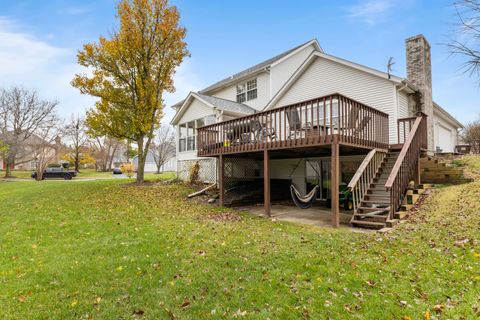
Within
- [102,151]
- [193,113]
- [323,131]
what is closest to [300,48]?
[193,113]

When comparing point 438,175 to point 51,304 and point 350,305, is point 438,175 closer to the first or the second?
point 350,305

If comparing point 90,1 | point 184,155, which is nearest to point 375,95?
point 184,155

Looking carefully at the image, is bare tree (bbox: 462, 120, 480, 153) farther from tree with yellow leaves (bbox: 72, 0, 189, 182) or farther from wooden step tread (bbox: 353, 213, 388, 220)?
tree with yellow leaves (bbox: 72, 0, 189, 182)

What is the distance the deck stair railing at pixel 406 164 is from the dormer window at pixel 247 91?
9564 millimetres

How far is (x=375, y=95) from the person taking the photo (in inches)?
440

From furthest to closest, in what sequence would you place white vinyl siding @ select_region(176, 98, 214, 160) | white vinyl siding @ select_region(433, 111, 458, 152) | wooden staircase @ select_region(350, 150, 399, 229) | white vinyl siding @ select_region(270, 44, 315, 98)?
white vinyl siding @ select_region(270, 44, 315, 98) < white vinyl siding @ select_region(176, 98, 214, 160) < white vinyl siding @ select_region(433, 111, 458, 152) < wooden staircase @ select_region(350, 150, 399, 229)

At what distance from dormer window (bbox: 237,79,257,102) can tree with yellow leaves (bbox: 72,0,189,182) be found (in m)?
4.01

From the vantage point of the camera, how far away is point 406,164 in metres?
8.13

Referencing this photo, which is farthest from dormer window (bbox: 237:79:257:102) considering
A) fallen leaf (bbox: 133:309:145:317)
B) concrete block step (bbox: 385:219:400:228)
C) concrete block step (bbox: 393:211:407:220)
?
fallen leaf (bbox: 133:309:145:317)

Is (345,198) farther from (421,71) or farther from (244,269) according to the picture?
(244,269)

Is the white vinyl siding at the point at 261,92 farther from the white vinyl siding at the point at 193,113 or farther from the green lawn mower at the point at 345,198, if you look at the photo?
the green lawn mower at the point at 345,198

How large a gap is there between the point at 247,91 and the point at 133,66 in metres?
6.89

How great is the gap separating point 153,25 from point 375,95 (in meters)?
12.4

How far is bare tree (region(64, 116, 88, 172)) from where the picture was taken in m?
40.5
